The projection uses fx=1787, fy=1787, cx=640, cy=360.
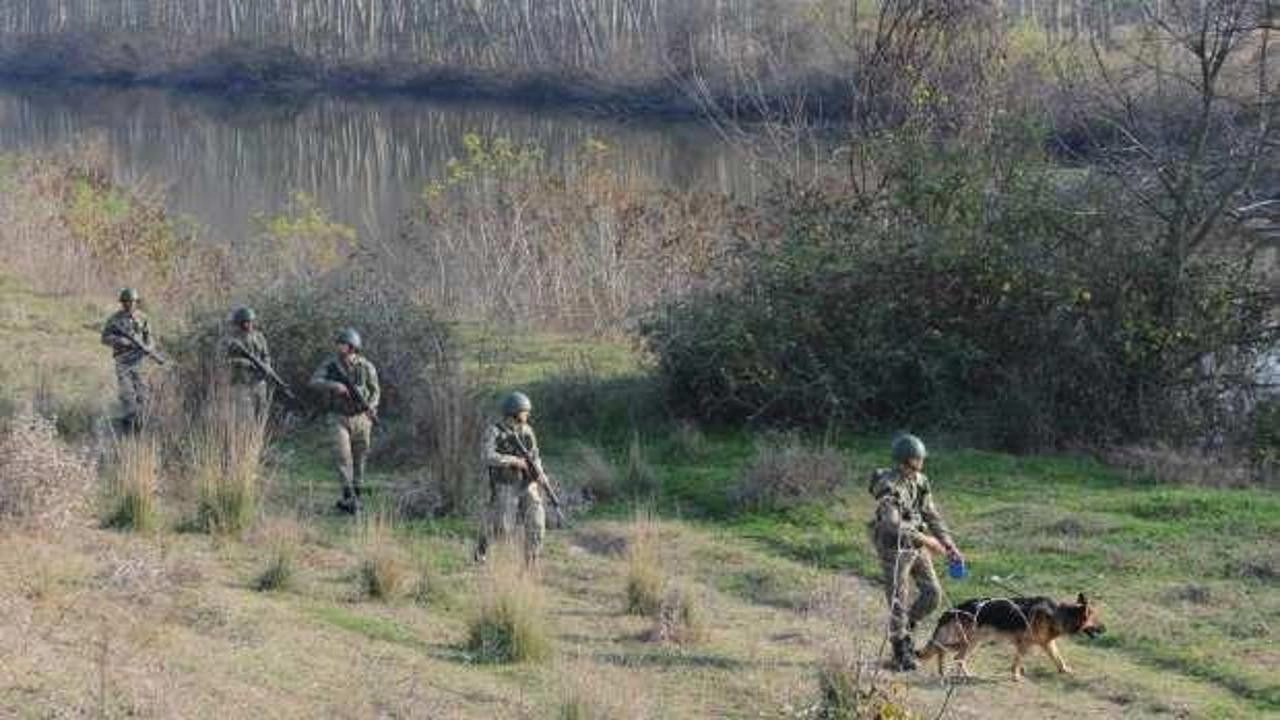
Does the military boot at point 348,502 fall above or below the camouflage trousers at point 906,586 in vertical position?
below

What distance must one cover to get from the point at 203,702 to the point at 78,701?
59cm

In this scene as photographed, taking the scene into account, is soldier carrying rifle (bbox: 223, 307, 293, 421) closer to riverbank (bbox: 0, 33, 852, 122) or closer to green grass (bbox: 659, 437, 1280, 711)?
green grass (bbox: 659, 437, 1280, 711)

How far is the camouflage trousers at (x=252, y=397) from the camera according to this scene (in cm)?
1551

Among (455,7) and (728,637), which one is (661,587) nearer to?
(728,637)

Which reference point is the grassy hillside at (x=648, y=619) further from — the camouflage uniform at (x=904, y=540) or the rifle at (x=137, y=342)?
the rifle at (x=137, y=342)

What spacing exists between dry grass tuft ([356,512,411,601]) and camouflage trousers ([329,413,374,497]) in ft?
8.44

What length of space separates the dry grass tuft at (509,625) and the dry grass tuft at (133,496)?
3.18m

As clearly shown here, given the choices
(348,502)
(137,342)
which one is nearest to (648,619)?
(348,502)

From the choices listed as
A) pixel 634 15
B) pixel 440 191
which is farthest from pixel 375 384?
pixel 634 15

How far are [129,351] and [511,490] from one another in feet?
18.4

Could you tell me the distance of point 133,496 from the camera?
12422mm

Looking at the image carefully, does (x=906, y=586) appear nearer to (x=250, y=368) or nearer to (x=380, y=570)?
(x=380, y=570)

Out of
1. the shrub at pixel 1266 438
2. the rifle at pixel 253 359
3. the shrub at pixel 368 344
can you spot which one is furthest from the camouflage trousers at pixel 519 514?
the shrub at pixel 1266 438

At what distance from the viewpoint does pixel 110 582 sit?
9.84 meters
